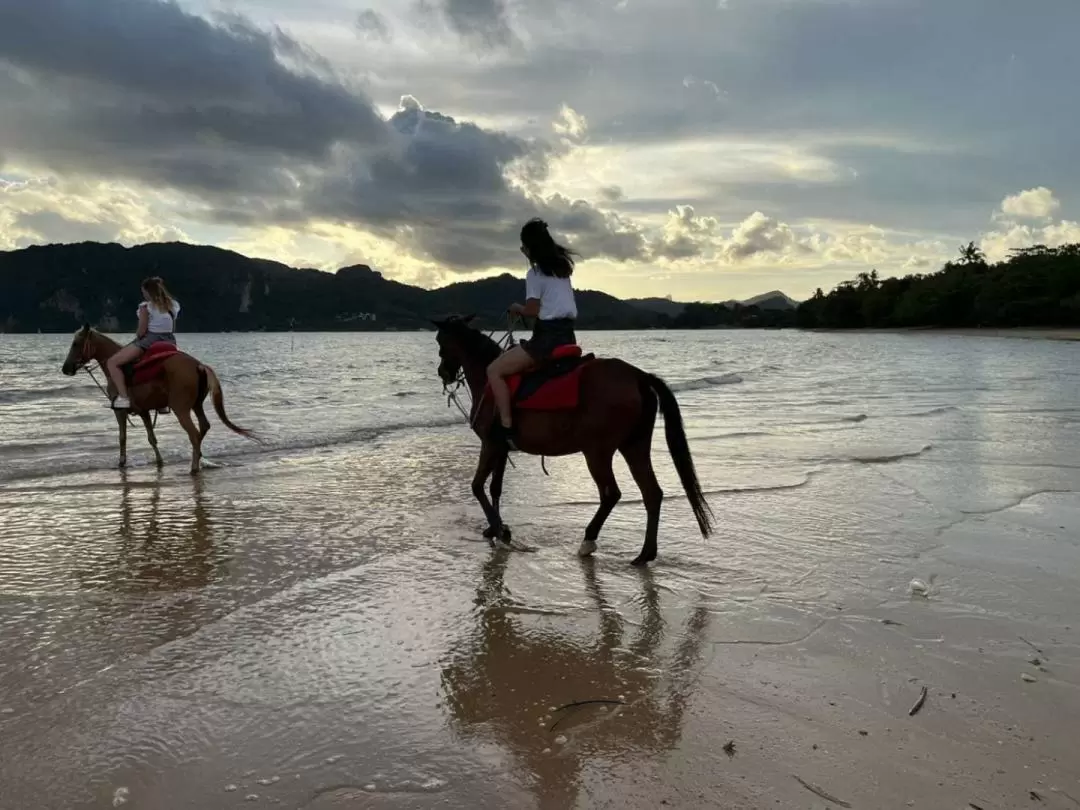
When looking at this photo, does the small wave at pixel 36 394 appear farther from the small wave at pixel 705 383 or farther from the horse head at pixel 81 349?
the small wave at pixel 705 383

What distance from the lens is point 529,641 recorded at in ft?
14.5

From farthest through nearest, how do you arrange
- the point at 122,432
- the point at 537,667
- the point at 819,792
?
the point at 122,432
the point at 537,667
the point at 819,792

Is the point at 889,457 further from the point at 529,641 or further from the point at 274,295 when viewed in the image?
the point at 274,295

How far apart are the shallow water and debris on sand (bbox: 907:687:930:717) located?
0.04 metres

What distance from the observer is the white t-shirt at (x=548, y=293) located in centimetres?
633

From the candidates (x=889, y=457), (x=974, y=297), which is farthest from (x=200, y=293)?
(x=889, y=457)

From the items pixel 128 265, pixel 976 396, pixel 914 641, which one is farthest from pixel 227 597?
pixel 128 265

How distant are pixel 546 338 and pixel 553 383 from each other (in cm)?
41

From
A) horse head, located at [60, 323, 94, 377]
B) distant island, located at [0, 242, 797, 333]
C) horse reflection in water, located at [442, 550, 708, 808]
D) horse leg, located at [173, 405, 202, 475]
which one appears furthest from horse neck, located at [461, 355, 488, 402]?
distant island, located at [0, 242, 797, 333]

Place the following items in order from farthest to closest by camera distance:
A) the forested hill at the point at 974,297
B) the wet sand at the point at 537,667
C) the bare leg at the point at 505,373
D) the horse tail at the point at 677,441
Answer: the forested hill at the point at 974,297
the bare leg at the point at 505,373
the horse tail at the point at 677,441
the wet sand at the point at 537,667

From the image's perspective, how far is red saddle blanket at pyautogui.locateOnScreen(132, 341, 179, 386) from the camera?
1032 centimetres

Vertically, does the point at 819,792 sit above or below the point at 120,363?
below

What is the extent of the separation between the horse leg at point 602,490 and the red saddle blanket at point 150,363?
23.3ft

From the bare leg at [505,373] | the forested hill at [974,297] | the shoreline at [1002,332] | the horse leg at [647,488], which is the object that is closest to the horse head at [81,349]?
the bare leg at [505,373]
